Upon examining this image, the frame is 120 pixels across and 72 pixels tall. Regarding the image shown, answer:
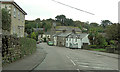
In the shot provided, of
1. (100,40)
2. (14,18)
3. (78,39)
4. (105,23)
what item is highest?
(105,23)

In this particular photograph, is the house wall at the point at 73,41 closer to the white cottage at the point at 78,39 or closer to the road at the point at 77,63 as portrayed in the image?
the white cottage at the point at 78,39

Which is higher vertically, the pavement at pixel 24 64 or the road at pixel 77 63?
the pavement at pixel 24 64

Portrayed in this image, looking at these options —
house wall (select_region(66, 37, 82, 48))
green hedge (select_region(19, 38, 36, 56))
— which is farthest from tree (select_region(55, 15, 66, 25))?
green hedge (select_region(19, 38, 36, 56))

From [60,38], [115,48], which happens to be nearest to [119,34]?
[115,48]

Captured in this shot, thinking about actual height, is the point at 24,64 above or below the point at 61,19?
below

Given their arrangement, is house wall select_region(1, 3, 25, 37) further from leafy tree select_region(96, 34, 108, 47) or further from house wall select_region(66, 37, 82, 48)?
house wall select_region(66, 37, 82, 48)

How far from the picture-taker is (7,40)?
12.8m

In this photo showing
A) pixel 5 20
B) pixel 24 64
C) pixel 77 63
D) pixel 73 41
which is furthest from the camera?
pixel 73 41

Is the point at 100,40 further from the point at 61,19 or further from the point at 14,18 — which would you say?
the point at 61,19

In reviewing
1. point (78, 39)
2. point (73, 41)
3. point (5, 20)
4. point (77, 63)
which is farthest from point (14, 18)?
point (73, 41)

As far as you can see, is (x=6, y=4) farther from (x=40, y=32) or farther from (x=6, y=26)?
(x=40, y=32)

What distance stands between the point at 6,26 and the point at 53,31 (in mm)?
75840

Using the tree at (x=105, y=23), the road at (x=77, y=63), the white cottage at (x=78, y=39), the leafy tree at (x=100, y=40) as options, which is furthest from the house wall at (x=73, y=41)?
the tree at (x=105, y=23)

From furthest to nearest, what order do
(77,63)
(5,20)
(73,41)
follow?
(73,41) → (5,20) → (77,63)
